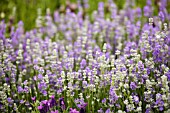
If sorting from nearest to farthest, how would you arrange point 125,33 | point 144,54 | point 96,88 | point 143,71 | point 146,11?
point 143,71, point 96,88, point 144,54, point 146,11, point 125,33

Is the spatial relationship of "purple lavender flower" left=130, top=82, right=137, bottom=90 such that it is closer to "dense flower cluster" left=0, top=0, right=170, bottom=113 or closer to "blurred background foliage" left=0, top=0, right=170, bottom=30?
"dense flower cluster" left=0, top=0, right=170, bottom=113

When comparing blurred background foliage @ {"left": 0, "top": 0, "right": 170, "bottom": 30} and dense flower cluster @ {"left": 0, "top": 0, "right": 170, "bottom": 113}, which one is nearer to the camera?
dense flower cluster @ {"left": 0, "top": 0, "right": 170, "bottom": 113}

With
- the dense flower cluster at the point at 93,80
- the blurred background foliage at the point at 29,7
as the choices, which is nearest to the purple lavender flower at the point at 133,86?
the dense flower cluster at the point at 93,80

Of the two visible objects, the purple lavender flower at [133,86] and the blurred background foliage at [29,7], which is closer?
the purple lavender flower at [133,86]

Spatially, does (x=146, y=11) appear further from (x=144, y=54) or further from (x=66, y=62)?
(x=66, y=62)

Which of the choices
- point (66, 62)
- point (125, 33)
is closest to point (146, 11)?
point (125, 33)

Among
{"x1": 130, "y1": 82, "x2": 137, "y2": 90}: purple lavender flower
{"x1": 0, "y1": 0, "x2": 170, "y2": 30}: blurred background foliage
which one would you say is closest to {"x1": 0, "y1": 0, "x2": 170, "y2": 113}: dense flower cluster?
{"x1": 130, "y1": 82, "x2": 137, "y2": 90}: purple lavender flower

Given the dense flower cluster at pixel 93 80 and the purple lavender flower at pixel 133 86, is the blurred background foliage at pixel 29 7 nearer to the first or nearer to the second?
the dense flower cluster at pixel 93 80

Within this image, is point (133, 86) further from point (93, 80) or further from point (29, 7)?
point (29, 7)

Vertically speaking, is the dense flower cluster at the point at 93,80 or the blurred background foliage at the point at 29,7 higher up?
the blurred background foliage at the point at 29,7

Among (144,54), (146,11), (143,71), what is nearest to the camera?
(143,71)

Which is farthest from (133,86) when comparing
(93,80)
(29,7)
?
(29,7)
